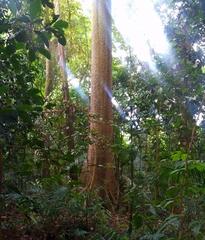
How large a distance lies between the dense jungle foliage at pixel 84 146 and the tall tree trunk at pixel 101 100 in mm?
270

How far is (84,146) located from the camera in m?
5.20

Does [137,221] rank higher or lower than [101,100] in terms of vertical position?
lower

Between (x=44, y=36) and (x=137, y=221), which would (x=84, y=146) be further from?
(x=44, y=36)

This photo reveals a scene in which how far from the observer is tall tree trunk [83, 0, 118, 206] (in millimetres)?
6617

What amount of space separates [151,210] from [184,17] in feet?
13.3

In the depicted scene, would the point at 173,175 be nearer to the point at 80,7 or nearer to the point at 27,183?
the point at 27,183

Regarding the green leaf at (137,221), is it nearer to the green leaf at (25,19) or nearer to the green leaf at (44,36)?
the green leaf at (44,36)

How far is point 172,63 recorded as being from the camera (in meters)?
8.59

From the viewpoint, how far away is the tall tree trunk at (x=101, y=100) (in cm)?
662

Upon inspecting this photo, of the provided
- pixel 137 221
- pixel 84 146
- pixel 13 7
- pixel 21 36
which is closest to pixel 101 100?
pixel 84 146

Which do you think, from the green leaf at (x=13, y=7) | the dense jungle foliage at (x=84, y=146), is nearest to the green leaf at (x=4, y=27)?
the dense jungle foliage at (x=84, y=146)

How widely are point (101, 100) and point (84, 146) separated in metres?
2.21

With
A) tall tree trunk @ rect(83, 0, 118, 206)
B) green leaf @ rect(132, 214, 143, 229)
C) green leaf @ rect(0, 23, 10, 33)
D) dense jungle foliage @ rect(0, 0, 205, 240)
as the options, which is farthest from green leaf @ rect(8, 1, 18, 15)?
tall tree trunk @ rect(83, 0, 118, 206)

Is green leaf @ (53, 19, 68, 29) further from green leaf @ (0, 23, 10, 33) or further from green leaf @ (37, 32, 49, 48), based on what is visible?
green leaf @ (0, 23, 10, 33)
